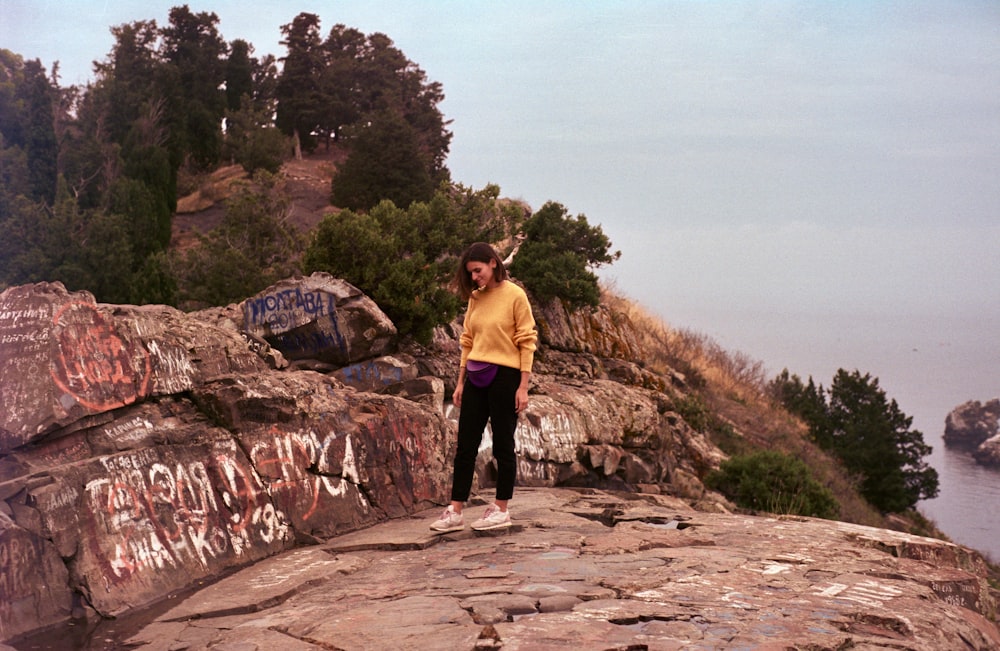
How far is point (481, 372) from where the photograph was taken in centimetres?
741

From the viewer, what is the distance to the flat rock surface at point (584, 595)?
4.87 m

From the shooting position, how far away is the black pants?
738cm

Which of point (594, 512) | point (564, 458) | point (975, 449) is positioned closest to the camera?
point (594, 512)

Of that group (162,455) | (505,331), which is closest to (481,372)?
(505,331)

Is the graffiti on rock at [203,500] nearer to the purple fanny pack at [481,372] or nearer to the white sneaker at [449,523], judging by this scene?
the white sneaker at [449,523]

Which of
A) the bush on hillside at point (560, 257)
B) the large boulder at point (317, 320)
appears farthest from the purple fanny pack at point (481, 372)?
the bush on hillside at point (560, 257)

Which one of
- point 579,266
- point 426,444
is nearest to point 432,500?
point 426,444

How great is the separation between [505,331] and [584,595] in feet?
7.82

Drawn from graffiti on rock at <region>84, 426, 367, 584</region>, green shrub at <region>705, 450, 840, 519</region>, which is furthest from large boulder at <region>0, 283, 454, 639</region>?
green shrub at <region>705, 450, 840, 519</region>

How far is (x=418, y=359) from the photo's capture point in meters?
16.5

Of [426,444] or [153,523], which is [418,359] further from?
[153,523]

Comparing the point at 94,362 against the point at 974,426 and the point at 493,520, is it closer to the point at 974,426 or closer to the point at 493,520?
the point at 493,520

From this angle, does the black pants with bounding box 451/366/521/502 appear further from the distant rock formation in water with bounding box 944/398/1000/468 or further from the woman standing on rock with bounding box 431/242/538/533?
the distant rock formation in water with bounding box 944/398/1000/468

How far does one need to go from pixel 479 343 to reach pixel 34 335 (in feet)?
10.7
